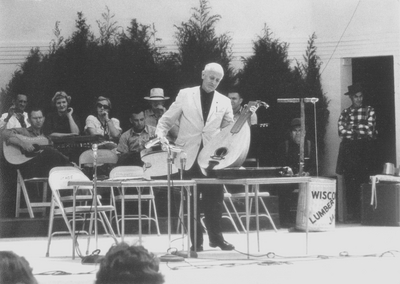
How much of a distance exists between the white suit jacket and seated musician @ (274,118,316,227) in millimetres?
3458

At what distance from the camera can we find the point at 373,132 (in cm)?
1127

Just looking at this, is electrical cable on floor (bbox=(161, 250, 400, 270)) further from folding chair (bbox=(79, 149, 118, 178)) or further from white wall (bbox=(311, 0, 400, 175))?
white wall (bbox=(311, 0, 400, 175))

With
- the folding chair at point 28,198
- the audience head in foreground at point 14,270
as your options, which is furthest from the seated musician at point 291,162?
the audience head in foreground at point 14,270

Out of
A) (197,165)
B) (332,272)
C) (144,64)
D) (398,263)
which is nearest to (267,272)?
(332,272)

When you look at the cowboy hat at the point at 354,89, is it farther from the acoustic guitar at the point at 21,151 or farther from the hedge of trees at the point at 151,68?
the acoustic guitar at the point at 21,151

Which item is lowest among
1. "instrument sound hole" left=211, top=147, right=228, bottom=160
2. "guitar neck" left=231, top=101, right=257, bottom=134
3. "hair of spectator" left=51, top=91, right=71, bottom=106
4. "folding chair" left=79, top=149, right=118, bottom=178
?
"folding chair" left=79, top=149, right=118, bottom=178

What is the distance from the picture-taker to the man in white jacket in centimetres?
695

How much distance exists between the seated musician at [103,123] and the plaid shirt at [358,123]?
277cm

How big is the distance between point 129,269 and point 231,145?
4091 mm

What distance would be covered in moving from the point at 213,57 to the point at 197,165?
4.93 m

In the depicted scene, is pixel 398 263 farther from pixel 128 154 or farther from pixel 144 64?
pixel 144 64

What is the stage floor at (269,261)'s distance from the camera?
5.38 m

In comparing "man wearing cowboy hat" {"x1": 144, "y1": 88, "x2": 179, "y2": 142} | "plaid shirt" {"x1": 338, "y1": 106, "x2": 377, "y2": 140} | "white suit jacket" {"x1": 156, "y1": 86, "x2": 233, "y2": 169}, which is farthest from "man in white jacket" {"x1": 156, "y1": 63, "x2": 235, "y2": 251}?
"plaid shirt" {"x1": 338, "y1": 106, "x2": 377, "y2": 140}

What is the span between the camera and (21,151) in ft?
32.4
